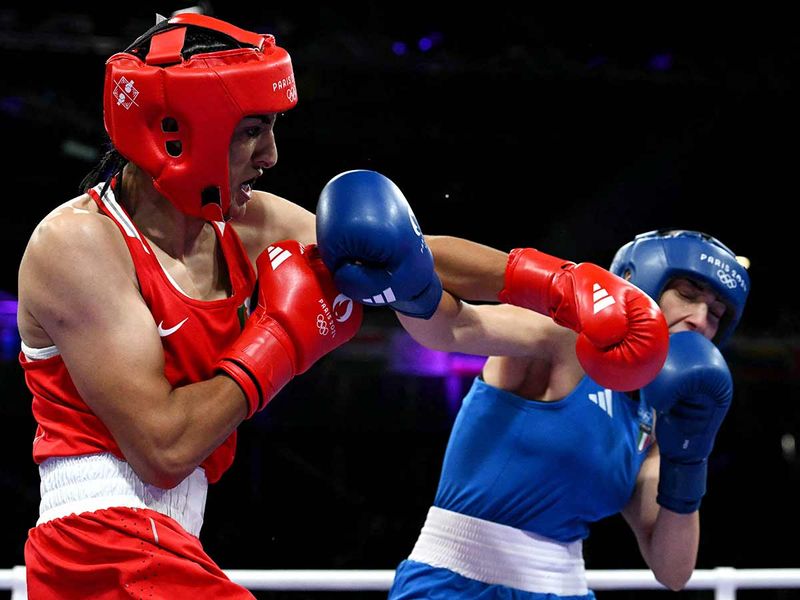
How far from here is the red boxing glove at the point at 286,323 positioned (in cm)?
167

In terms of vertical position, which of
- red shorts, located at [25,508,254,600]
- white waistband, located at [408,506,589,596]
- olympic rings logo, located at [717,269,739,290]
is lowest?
white waistband, located at [408,506,589,596]

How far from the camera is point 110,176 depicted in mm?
1819

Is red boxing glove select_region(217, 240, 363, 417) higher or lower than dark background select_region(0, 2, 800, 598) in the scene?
higher

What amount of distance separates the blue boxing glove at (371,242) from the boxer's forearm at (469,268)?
0.76ft

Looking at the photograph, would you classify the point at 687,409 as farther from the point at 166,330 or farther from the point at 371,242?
the point at 166,330

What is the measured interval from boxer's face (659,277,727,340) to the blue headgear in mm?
42

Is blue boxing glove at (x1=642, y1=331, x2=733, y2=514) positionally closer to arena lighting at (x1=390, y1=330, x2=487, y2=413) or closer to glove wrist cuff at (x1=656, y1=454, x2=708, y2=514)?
glove wrist cuff at (x1=656, y1=454, x2=708, y2=514)

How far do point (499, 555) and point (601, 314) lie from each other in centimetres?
65

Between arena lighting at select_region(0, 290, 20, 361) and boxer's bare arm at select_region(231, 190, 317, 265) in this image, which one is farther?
arena lighting at select_region(0, 290, 20, 361)

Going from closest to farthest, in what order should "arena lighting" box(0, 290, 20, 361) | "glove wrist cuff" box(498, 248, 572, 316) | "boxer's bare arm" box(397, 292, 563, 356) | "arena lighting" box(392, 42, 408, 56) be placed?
"glove wrist cuff" box(498, 248, 572, 316) < "boxer's bare arm" box(397, 292, 563, 356) < "arena lighting" box(392, 42, 408, 56) < "arena lighting" box(0, 290, 20, 361)

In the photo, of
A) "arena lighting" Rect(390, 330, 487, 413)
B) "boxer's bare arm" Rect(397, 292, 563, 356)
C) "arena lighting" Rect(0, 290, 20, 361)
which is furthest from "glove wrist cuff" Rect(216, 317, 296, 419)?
"arena lighting" Rect(0, 290, 20, 361)

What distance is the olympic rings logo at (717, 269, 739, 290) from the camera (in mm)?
2381

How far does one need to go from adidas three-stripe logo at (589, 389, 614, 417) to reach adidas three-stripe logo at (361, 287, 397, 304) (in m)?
0.70

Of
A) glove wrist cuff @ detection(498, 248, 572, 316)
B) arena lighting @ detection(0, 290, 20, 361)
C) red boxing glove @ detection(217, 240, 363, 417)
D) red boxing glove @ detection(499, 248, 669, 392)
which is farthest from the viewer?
arena lighting @ detection(0, 290, 20, 361)
